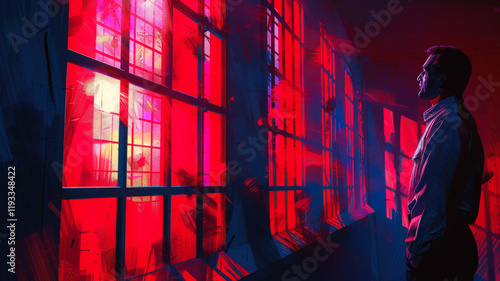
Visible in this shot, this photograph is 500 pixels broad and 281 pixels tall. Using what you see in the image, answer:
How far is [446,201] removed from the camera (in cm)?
120

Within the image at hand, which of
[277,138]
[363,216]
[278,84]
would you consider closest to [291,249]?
[277,138]

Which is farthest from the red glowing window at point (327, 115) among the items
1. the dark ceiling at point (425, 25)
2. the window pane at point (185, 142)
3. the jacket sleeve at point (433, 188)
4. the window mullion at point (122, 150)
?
the window mullion at point (122, 150)

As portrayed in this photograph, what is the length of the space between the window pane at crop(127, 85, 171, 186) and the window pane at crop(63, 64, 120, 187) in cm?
8

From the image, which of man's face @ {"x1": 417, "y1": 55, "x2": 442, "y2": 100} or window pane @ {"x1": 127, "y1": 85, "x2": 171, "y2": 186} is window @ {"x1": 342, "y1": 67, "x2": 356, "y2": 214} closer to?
man's face @ {"x1": 417, "y1": 55, "x2": 442, "y2": 100}

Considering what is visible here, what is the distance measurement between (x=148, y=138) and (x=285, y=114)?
3.73 feet

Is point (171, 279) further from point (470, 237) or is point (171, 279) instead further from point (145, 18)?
point (470, 237)

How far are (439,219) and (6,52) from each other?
131 centimetres

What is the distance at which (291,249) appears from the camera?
198 cm

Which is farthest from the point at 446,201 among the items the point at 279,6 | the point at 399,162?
the point at 399,162

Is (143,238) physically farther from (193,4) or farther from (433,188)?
(433,188)

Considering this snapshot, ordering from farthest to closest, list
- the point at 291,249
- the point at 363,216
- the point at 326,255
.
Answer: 1. the point at 363,216
2. the point at 326,255
3. the point at 291,249

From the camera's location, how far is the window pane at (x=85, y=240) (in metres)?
0.83

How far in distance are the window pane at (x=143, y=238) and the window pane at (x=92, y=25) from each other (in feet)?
2.13

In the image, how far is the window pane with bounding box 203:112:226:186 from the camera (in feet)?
5.03
